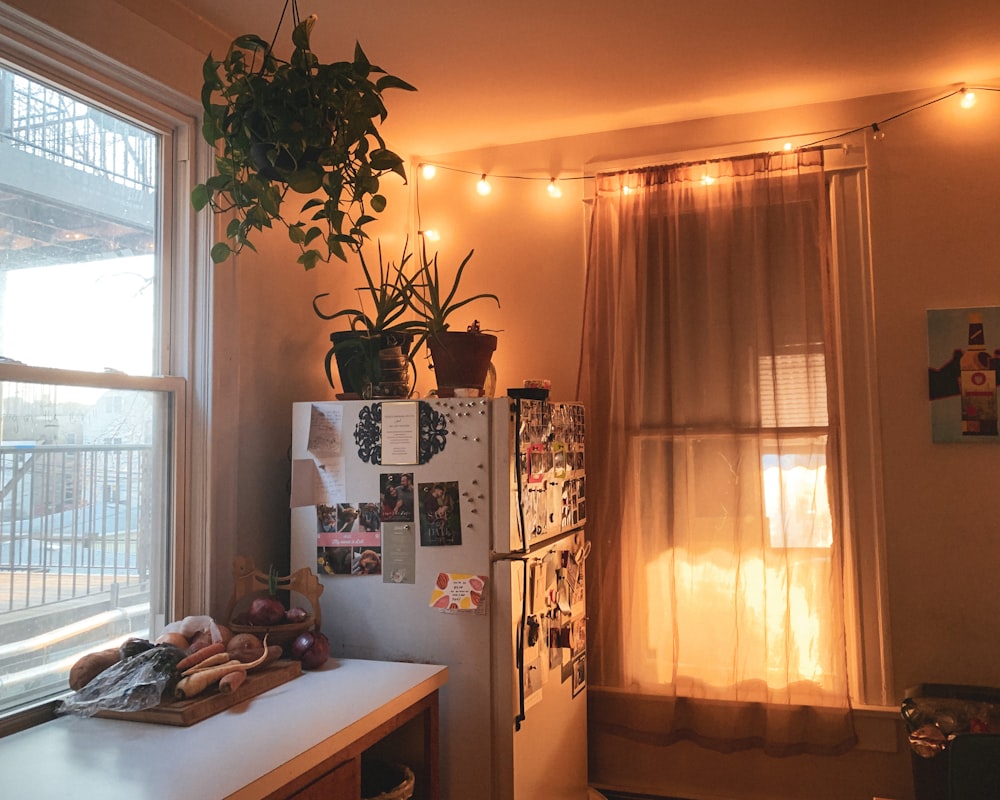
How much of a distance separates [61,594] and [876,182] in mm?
2741

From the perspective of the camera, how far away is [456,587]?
83.7 inches

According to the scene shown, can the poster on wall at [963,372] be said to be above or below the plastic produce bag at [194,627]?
above

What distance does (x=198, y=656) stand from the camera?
1.76 m

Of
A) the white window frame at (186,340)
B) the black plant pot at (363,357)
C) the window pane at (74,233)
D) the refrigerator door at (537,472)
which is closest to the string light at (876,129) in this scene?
the refrigerator door at (537,472)

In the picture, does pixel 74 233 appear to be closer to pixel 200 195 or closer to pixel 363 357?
pixel 200 195

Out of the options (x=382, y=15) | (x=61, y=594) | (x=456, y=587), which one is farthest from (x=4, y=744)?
(x=382, y=15)

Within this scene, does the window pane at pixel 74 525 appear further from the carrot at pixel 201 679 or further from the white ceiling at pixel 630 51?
the white ceiling at pixel 630 51

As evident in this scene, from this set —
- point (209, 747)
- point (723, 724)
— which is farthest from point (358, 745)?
point (723, 724)

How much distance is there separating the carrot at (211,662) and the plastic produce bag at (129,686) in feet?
0.11

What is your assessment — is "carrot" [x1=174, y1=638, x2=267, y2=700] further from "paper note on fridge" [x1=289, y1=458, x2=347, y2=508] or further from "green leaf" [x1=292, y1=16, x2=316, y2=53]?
"green leaf" [x1=292, y1=16, x2=316, y2=53]

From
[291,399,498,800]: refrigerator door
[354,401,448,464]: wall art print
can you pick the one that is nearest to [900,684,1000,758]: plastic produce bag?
[291,399,498,800]: refrigerator door

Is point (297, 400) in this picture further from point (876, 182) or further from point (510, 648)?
point (876, 182)

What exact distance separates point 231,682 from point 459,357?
3.60 feet

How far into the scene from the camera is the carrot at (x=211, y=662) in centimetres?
173
